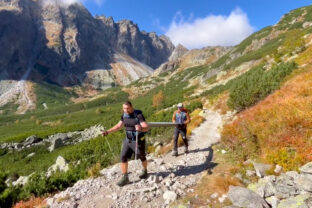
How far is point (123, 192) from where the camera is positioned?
6246 millimetres

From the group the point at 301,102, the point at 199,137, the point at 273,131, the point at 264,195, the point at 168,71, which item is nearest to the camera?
the point at 264,195

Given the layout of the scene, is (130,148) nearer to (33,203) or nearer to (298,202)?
(33,203)

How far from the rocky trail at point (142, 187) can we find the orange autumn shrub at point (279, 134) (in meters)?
1.37

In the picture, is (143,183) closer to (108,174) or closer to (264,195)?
(108,174)

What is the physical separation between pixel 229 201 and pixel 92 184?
13.9 feet

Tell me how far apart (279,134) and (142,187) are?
4.67 meters

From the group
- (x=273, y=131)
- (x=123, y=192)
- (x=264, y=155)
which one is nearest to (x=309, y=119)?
(x=273, y=131)

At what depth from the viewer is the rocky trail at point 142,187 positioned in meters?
5.81

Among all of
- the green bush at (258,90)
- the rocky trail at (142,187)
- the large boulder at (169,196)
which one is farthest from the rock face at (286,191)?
the green bush at (258,90)

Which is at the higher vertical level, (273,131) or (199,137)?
(273,131)

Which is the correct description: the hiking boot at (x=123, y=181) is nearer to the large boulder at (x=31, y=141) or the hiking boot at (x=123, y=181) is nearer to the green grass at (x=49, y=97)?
the large boulder at (x=31, y=141)

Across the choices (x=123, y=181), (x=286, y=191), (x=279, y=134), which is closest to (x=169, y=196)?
(x=123, y=181)

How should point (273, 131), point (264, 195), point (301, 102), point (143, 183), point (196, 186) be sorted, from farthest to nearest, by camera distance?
point (301, 102)
point (273, 131)
point (143, 183)
point (196, 186)
point (264, 195)

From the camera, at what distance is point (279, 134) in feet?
23.2
